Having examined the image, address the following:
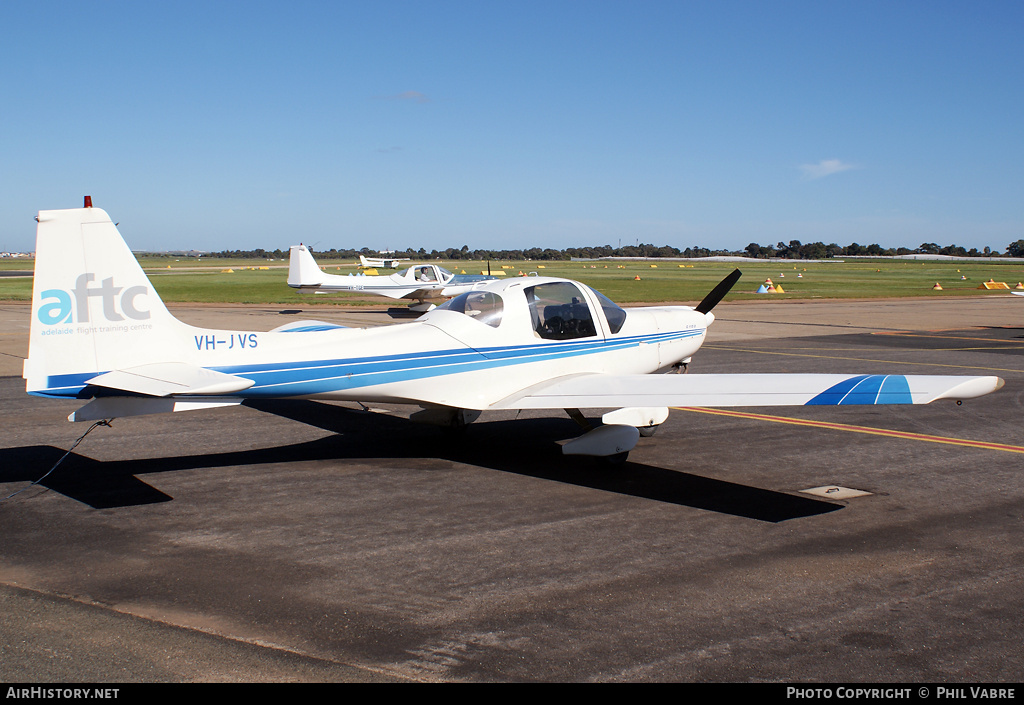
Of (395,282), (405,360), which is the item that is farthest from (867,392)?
(395,282)

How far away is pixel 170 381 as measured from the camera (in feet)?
23.0

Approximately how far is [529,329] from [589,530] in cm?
304

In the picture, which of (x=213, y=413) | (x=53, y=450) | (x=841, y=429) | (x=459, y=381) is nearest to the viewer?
(x=459, y=381)

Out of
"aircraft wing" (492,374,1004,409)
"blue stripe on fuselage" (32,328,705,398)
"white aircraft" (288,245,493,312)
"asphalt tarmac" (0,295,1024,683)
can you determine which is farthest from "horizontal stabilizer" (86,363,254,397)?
"white aircraft" (288,245,493,312)

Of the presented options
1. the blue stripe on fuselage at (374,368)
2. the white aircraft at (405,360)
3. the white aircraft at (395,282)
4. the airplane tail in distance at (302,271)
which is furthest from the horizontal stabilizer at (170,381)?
the airplane tail in distance at (302,271)

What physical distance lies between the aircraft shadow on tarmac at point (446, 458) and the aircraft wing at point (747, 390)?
924 mm

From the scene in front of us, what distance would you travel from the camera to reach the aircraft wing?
712 centimetres

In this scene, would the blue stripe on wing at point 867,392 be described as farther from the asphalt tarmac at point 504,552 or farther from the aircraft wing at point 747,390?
the asphalt tarmac at point 504,552

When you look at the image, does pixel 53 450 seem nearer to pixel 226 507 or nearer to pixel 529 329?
pixel 226 507

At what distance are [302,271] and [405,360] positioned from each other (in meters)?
29.8

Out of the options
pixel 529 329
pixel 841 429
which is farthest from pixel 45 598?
pixel 841 429

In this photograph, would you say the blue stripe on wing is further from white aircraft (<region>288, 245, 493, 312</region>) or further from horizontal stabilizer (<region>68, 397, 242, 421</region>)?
white aircraft (<region>288, 245, 493, 312</region>)

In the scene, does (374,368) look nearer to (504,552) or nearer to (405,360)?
(405,360)
